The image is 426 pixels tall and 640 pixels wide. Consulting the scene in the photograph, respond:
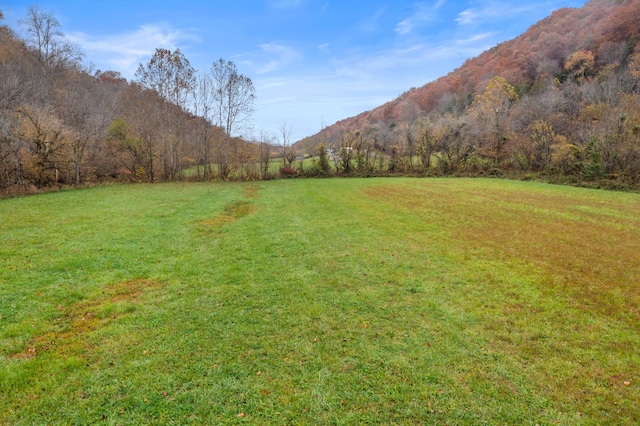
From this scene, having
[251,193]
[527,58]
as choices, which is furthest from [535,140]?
[527,58]

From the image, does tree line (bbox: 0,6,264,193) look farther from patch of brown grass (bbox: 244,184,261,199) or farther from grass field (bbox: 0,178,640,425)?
grass field (bbox: 0,178,640,425)

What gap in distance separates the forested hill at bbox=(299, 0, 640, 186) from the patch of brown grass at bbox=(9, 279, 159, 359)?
23571 mm

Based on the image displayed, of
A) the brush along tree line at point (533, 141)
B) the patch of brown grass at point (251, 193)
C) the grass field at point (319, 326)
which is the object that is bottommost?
the grass field at point (319, 326)

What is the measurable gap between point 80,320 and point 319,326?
3.18 m

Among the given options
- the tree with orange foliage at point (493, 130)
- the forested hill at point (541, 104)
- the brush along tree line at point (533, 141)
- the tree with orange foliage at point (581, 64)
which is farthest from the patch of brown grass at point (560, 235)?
the tree with orange foliage at point (581, 64)

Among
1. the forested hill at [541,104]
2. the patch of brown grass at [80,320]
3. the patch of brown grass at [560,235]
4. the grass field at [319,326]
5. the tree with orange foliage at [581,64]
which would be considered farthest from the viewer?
the tree with orange foliage at [581,64]

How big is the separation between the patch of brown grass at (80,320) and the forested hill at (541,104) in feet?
77.3

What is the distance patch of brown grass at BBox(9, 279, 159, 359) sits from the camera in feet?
11.4

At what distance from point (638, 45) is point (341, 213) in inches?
1934

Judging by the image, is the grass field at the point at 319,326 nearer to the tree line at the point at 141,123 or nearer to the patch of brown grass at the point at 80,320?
the patch of brown grass at the point at 80,320

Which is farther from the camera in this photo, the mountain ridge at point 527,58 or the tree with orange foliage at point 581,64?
the mountain ridge at point 527,58

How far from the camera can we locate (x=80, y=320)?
4070mm

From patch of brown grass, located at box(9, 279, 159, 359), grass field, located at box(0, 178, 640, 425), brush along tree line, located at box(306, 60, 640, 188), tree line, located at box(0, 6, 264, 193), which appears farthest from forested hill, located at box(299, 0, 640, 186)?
patch of brown grass, located at box(9, 279, 159, 359)

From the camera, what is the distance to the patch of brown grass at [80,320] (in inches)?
136
